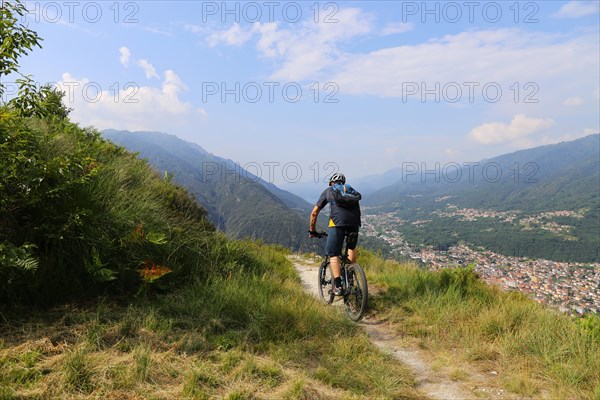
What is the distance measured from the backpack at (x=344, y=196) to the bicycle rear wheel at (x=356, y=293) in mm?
1256

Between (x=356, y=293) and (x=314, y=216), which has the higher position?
(x=314, y=216)

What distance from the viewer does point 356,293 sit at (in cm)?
657

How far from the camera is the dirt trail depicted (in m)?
3.78

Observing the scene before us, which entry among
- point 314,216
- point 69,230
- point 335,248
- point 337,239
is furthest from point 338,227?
point 69,230

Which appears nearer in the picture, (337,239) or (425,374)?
(425,374)

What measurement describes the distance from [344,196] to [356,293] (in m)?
1.92

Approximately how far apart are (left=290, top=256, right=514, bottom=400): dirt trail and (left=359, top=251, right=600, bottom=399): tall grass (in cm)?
25

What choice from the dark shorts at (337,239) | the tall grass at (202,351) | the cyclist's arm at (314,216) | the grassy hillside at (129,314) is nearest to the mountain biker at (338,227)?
the dark shorts at (337,239)

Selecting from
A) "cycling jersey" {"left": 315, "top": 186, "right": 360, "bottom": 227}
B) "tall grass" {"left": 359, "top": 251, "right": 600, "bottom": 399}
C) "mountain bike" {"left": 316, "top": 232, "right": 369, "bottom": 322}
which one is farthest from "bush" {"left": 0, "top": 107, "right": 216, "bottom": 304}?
"tall grass" {"left": 359, "top": 251, "right": 600, "bottom": 399}

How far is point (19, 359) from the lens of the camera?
3.41 meters

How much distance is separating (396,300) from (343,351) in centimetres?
294

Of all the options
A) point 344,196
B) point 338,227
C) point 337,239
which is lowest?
point 337,239

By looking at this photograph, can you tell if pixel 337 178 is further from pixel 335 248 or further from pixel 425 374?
pixel 425 374

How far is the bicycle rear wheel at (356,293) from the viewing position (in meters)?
6.28
